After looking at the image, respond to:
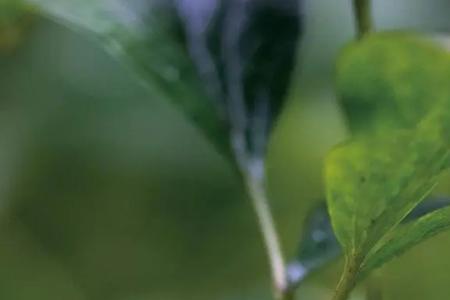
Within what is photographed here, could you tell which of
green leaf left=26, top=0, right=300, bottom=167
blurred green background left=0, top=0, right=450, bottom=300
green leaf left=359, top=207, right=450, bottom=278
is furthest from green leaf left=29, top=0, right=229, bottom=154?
blurred green background left=0, top=0, right=450, bottom=300

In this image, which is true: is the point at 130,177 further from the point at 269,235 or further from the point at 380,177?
the point at 380,177

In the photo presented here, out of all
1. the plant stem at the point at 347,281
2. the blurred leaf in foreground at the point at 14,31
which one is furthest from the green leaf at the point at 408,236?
the blurred leaf in foreground at the point at 14,31

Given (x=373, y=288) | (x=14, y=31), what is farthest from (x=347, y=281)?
(x=14, y=31)

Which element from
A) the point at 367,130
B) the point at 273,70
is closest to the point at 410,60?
the point at 367,130

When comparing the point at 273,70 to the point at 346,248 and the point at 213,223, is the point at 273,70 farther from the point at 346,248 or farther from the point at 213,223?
the point at 213,223

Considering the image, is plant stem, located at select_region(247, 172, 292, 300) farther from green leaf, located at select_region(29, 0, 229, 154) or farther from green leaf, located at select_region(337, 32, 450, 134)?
green leaf, located at select_region(337, 32, 450, 134)

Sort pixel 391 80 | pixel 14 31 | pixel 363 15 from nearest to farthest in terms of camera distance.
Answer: pixel 391 80 → pixel 363 15 → pixel 14 31
